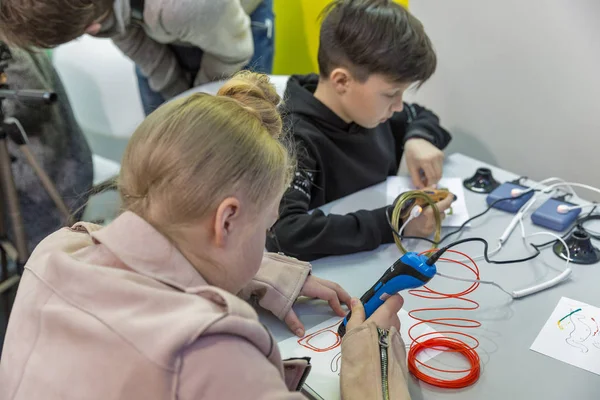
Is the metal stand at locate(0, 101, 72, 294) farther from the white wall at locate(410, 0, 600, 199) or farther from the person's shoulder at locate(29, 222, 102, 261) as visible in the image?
the white wall at locate(410, 0, 600, 199)

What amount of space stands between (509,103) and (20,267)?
148cm

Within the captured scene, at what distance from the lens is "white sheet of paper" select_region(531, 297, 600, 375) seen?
857 millimetres

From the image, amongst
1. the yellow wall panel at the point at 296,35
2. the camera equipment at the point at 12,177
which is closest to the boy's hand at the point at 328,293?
the camera equipment at the point at 12,177

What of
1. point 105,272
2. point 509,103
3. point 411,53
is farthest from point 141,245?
point 509,103

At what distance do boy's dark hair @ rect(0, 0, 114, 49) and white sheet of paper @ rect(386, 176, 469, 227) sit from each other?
30.9 inches

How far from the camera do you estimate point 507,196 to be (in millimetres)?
1299

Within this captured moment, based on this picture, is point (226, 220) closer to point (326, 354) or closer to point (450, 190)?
point (326, 354)

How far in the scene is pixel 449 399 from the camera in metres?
0.78

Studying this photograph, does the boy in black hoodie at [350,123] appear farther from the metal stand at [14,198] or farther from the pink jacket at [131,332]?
the metal stand at [14,198]

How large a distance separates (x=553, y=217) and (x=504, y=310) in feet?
1.13

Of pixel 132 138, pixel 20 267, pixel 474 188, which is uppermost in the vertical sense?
pixel 132 138

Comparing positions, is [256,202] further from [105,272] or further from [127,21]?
[127,21]

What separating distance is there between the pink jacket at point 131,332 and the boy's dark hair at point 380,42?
0.80m

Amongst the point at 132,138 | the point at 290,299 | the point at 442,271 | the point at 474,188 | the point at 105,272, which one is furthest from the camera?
the point at 474,188
